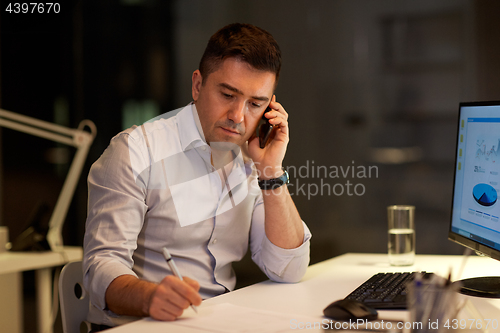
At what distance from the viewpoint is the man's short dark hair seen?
1405 millimetres

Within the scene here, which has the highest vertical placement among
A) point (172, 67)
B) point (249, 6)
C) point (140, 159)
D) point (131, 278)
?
point (249, 6)

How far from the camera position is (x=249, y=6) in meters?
2.30

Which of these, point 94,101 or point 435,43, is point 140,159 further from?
point 94,101

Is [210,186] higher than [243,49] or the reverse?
the reverse

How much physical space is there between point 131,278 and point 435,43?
167 centimetres

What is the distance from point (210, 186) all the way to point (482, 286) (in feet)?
2.66

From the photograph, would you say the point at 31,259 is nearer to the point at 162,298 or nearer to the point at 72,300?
the point at 72,300

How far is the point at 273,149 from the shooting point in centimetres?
152

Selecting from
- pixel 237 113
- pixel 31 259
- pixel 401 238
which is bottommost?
pixel 31 259

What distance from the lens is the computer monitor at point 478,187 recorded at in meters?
1.11

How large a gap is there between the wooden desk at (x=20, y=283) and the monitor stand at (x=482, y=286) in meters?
1.68

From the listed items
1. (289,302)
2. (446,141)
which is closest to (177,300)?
(289,302)

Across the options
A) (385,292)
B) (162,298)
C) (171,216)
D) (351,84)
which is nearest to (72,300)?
(171,216)

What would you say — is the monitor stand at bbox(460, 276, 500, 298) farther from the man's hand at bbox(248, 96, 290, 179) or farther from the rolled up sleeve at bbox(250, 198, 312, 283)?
the man's hand at bbox(248, 96, 290, 179)
